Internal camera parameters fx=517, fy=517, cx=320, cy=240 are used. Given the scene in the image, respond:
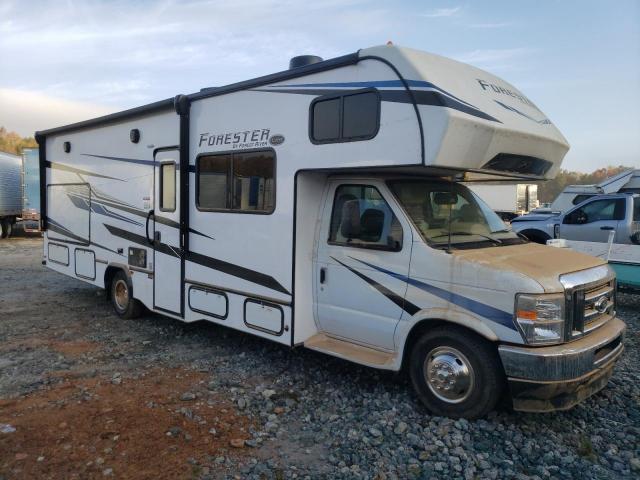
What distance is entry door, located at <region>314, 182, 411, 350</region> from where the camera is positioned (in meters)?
4.69

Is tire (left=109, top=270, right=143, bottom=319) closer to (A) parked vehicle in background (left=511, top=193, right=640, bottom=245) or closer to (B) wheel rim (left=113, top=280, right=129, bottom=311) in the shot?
(B) wheel rim (left=113, top=280, right=129, bottom=311)

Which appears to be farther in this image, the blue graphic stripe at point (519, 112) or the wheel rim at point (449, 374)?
the blue graphic stripe at point (519, 112)

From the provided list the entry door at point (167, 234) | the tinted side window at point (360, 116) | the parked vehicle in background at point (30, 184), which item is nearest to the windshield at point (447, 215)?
the tinted side window at point (360, 116)

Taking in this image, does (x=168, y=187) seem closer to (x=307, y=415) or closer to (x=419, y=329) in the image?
(x=307, y=415)

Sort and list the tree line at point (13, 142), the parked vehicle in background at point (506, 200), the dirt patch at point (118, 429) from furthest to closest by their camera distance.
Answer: the tree line at point (13, 142) → the parked vehicle in background at point (506, 200) → the dirt patch at point (118, 429)

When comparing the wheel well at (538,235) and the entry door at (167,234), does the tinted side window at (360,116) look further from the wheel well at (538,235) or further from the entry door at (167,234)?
the wheel well at (538,235)

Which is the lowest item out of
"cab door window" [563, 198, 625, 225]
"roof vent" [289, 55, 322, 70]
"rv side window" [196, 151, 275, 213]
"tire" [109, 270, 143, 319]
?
"tire" [109, 270, 143, 319]

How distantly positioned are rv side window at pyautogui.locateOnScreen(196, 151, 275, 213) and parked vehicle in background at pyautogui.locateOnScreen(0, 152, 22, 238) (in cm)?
1765

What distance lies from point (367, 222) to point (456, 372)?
5.16 ft

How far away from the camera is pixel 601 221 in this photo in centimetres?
1105

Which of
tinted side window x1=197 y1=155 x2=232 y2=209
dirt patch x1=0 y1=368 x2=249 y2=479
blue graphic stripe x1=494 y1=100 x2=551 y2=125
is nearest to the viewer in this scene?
dirt patch x1=0 y1=368 x2=249 y2=479

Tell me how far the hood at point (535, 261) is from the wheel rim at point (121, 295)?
532 cm

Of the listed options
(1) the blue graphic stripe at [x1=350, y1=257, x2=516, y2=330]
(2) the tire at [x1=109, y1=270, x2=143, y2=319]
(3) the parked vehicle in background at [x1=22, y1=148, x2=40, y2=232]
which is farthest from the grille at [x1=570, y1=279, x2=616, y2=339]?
(3) the parked vehicle in background at [x1=22, y1=148, x2=40, y2=232]

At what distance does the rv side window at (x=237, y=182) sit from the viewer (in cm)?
549
